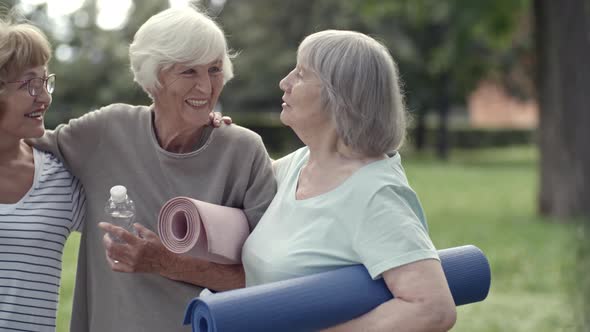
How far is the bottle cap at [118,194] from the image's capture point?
257 cm

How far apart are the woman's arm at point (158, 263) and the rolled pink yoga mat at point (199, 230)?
84 millimetres

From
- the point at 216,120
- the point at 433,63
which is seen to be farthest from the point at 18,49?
the point at 433,63

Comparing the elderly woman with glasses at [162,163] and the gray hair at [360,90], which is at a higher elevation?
the gray hair at [360,90]

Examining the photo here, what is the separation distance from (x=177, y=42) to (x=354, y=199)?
2.58ft

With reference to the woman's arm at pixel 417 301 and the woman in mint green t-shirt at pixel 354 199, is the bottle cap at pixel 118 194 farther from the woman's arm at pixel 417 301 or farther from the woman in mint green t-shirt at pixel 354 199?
Answer: the woman's arm at pixel 417 301

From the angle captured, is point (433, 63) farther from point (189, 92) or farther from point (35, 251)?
point (35, 251)

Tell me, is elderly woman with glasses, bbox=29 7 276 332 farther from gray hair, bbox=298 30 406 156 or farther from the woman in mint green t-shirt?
gray hair, bbox=298 30 406 156

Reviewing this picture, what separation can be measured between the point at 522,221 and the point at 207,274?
12.0 m

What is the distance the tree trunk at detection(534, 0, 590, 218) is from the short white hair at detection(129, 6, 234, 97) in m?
11.8

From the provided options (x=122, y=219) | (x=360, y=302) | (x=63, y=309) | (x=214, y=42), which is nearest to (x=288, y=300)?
(x=360, y=302)

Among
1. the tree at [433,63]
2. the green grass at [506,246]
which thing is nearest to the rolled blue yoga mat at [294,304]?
the green grass at [506,246]

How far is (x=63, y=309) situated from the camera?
798 centimetres

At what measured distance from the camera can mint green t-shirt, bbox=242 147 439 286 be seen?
2.16 meters

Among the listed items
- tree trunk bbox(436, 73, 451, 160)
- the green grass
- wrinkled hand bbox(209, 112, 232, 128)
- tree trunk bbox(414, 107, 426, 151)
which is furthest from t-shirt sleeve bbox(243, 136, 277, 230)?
tree trunk bbox(414, 107, 426, 151)
